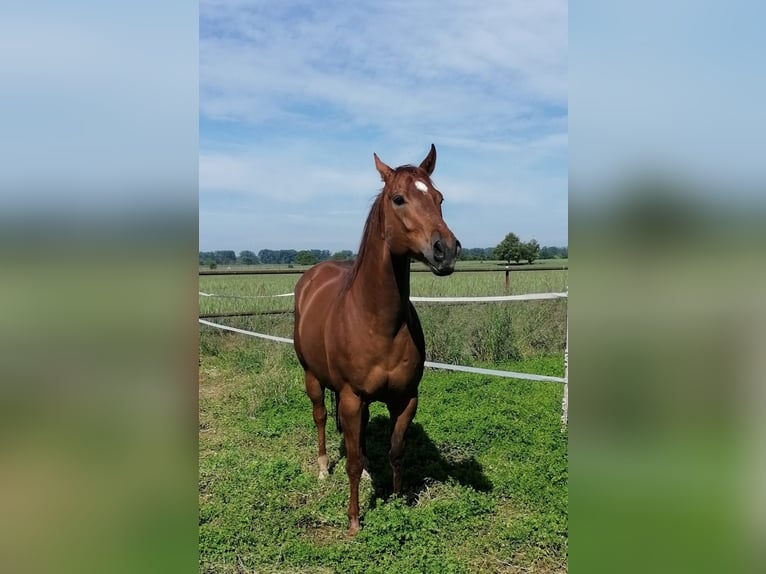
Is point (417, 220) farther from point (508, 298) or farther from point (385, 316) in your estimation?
point (508, 298)

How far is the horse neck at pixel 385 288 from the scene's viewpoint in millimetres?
3068

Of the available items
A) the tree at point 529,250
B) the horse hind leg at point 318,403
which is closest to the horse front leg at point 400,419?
the horse hind leg at point 318,403

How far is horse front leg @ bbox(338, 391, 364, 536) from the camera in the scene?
3.28 meters

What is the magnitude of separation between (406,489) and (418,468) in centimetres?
34

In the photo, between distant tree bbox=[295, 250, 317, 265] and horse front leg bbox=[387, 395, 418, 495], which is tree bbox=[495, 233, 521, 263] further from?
horse front leg bbox=[387, 395, 418, 495]

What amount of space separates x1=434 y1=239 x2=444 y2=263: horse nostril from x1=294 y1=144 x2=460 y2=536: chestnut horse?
1cm

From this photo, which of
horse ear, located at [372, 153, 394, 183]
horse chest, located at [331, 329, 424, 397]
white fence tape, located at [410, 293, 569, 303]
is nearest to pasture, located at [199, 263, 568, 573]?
horse chest, located at [331, 329, 424, 397]

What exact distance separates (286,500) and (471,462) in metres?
1.67

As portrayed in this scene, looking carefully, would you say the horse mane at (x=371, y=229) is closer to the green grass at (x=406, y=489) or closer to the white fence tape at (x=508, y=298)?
the green grass at (x=406, y=489)

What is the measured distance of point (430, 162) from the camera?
3.13 metres

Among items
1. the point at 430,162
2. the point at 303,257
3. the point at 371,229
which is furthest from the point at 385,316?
the point at 303,257
